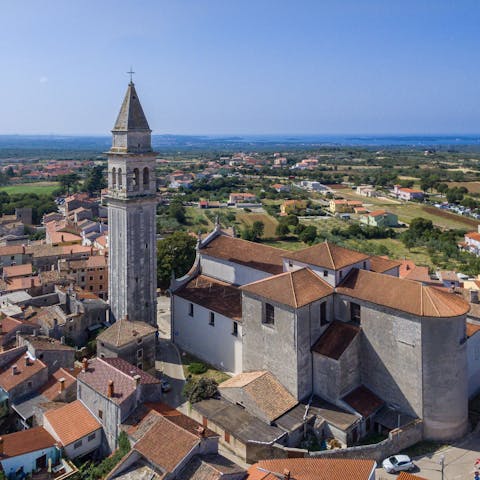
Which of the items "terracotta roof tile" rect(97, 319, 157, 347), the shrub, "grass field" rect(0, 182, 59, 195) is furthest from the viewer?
"grass field" rect(0, 182, 59, 195)

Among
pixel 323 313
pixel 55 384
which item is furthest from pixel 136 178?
pixel 323 313

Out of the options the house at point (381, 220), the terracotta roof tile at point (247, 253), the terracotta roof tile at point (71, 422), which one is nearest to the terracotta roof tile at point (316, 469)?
the terracotta roof tile at point (71, 422)

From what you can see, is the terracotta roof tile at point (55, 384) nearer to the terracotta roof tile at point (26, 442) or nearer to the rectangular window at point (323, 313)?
the terracotta roof tile at point (26, 442)

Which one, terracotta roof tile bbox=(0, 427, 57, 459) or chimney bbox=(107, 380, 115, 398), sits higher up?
chimney bbox=(107, 380, 115, 398)

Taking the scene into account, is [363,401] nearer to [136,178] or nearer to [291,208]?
[136,178]

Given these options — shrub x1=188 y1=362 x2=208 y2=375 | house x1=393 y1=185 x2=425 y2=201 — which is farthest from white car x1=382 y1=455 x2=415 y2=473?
house x1=393 y1=185 x2=425 y2=201

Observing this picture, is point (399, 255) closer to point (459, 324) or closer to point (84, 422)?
point (459, 324)

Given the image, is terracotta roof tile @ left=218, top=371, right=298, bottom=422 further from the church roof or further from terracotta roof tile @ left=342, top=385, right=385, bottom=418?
the church roof

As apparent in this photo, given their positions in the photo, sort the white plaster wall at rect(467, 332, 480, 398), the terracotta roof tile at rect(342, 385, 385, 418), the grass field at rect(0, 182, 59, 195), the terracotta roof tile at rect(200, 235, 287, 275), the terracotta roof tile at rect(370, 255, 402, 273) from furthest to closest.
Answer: the grass field at rect(0, 182, 59, 195)
the terracotta roof tile at rect(200, 235, 287, 275)
the terracotta roof tile at rect(370, 255, 402, 273)
the white plaster wall at rect(467, 332, 480, 398)
the terracotta roof tile at rect(342, 385, 385, 418)
